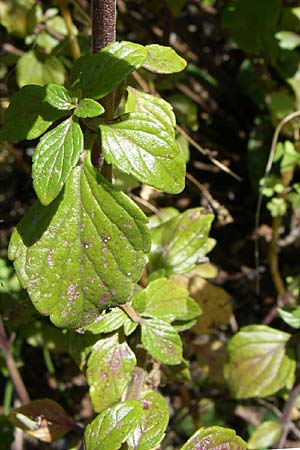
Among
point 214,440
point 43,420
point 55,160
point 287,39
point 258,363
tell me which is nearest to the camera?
point 55,160

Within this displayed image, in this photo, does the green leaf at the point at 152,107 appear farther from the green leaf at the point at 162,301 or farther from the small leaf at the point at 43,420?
the small leaf at the point at 43,420

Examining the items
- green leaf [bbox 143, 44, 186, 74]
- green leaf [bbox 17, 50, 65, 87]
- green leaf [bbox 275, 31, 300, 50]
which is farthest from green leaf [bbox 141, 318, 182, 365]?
green leaf [bbox 275, 31, 300, 50]

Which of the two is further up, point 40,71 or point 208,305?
point 40,71

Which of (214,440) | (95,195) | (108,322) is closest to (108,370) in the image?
(108,322)

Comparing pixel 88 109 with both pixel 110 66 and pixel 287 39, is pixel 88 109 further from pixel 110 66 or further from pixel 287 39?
pixel 287 39

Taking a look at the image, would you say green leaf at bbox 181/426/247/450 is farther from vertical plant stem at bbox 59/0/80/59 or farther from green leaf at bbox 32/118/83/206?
vertical plant stem at bbox 59/0/80/59
